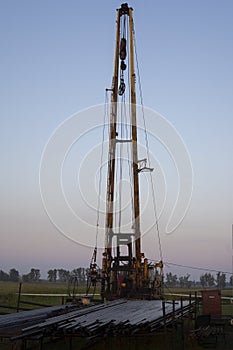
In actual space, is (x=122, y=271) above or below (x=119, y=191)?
below

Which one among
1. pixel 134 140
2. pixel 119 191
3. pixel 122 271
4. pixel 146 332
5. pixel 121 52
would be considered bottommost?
pixel 146 332

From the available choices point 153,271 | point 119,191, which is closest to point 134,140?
point 119,191

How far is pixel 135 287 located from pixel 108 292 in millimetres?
1444

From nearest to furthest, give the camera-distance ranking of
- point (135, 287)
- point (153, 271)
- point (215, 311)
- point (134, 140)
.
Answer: point (215, 311) < point (135, 287) < point (153, 271) < point (134, 140)

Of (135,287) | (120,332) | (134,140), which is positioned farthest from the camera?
(134,140)

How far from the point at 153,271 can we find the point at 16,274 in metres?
121

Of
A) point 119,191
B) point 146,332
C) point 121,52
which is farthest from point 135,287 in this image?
point 121,52

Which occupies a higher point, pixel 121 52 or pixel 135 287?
pixel 121 52

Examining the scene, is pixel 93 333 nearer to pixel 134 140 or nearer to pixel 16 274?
pixel 134 140

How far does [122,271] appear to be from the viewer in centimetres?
2039

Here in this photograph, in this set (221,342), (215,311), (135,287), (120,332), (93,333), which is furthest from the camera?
→ (135,287)

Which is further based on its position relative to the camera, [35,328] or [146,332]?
[146,332]

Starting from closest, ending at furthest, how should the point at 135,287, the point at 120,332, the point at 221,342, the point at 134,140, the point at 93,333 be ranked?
the point at 93,333 < the point at 120,332 < the point at 221,342 < the point at 135,287 < the point at 134,140

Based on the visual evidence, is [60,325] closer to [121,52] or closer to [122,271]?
[122,271]
